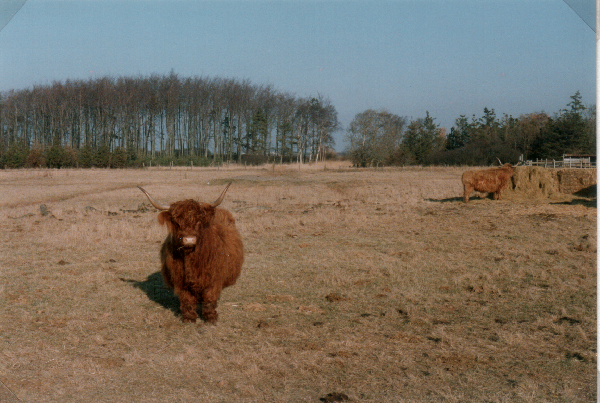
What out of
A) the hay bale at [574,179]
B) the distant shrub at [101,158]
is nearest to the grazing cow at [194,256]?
the hay bale at [574,179]

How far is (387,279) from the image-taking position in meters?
8.52

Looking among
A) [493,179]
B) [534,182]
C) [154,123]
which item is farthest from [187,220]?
[154,123]

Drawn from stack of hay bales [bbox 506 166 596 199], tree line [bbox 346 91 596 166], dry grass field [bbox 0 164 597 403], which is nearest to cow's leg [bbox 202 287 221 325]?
dry grass field [bbox 0 164 597 403]

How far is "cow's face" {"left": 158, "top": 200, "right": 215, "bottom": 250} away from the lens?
5613 millimetres

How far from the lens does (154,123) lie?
152 feet

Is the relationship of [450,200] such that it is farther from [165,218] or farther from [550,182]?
[165,218]

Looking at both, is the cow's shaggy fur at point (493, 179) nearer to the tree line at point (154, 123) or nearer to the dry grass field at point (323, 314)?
the dry grass field at point (323, 314)

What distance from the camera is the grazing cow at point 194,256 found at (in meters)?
5.66

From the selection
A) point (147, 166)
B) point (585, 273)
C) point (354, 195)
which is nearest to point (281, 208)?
point (354, 195)

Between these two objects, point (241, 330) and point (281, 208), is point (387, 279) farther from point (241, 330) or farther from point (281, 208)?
point (281, 208)

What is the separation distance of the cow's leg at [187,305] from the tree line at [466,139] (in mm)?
20748

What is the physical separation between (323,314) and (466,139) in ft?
159

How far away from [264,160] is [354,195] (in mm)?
19959

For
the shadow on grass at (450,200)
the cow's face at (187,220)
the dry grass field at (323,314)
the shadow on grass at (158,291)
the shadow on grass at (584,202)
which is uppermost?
the cow's face at (187,220)
